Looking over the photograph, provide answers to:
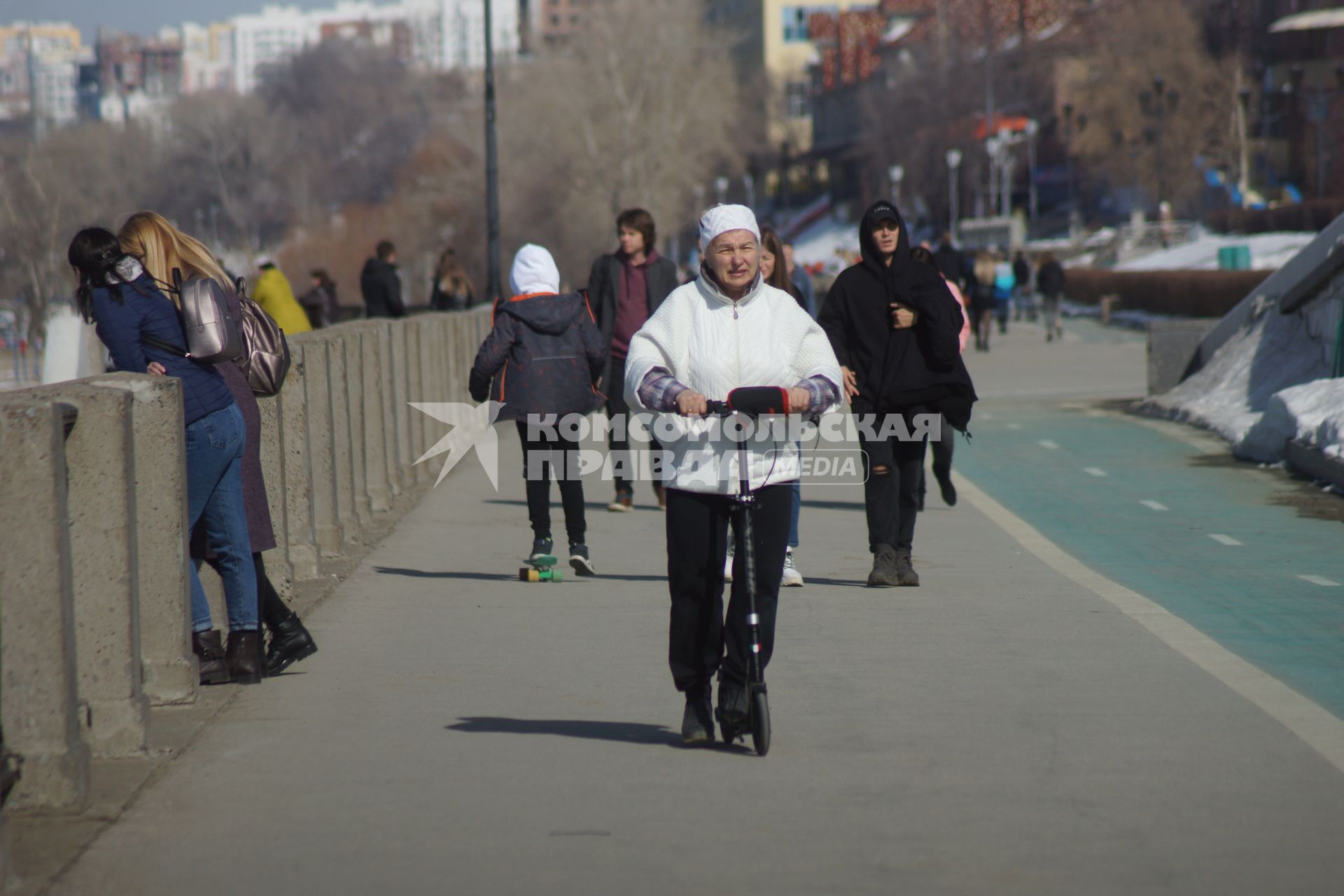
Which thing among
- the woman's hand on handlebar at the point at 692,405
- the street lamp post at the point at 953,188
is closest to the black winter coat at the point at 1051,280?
the woman's hand on handlebar at the point at 692,405

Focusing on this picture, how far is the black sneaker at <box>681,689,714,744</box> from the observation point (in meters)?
5.71

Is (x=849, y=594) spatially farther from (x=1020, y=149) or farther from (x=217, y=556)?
(x=1020, y=149)

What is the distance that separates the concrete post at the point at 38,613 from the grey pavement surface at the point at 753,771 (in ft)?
0.83

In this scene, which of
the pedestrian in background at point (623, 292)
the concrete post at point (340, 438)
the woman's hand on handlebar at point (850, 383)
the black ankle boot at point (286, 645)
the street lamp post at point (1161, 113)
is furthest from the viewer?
the street lamp post at point (1161, 113)

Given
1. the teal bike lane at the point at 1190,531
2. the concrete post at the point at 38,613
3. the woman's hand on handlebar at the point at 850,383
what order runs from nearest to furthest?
the concrete post at the point at 38,613 → the teal bike lane at the point at 1190,531 → the woman's hand on handlebar at the point at 850,383

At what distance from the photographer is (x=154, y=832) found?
4871mm

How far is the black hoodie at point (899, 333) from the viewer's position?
880 cm

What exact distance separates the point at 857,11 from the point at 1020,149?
48505 mm

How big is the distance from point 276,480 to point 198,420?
189cm

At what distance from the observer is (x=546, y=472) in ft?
30.9

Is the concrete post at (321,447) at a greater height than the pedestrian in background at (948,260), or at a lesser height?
lesser

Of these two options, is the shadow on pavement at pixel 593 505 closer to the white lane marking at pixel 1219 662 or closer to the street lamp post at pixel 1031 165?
the white lane marking at pixel 1219 662

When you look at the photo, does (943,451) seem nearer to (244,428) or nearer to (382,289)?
(244,428)

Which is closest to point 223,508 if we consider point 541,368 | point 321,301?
point 541,368
